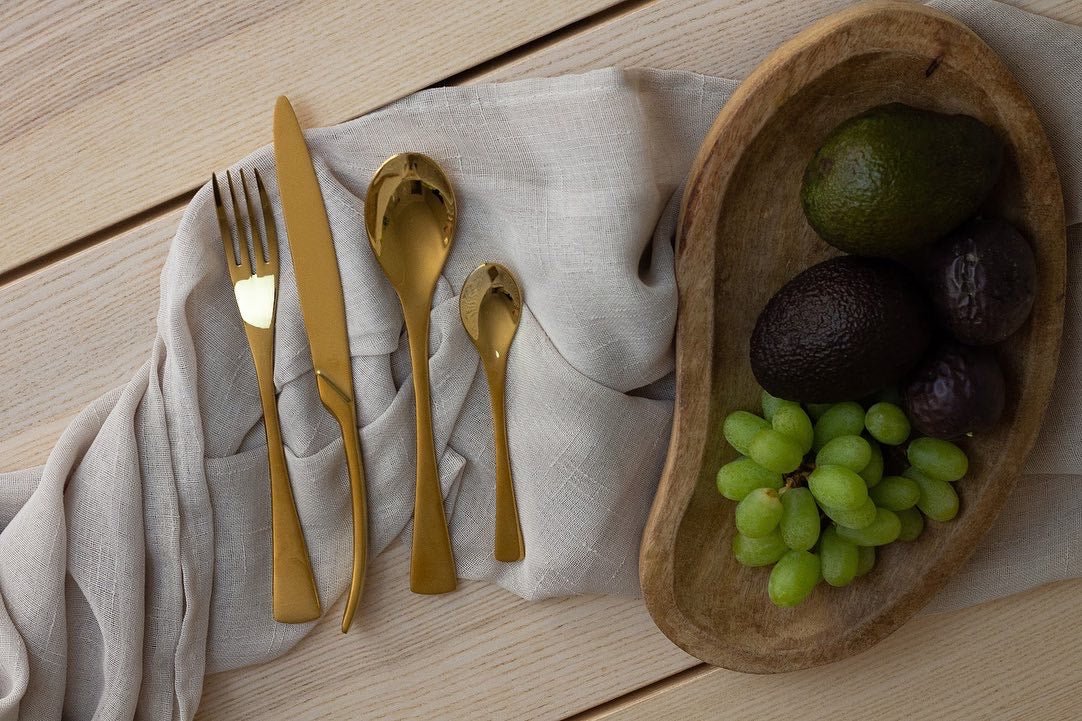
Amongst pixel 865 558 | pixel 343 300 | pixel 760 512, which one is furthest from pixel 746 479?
pixel 343 300

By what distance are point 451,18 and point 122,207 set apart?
0.30 m

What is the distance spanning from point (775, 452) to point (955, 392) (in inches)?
5.2

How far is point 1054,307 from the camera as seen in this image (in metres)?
0.62

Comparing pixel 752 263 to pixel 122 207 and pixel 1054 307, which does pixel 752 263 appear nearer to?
pixel 1054 307

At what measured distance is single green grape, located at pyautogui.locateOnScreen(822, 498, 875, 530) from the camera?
0.59 meters

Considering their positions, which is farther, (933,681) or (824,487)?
(933,681)


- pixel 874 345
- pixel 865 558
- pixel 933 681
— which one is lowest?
pixel 933 681

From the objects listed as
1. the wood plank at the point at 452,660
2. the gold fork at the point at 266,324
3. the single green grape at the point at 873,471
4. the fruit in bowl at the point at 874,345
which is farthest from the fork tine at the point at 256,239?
the single green grape at the point at 873,471

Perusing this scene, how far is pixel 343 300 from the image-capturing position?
0.63 metres

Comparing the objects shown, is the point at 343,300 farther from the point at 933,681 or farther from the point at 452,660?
the point at 933,681

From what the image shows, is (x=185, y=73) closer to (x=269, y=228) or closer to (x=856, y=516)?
(x=269, y=228)

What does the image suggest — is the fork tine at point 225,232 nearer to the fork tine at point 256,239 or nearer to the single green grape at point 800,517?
the fork tine at point 256,239

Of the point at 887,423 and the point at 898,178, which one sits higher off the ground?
the point at 898,178

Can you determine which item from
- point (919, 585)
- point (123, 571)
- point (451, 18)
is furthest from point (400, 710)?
point (451, 18)
